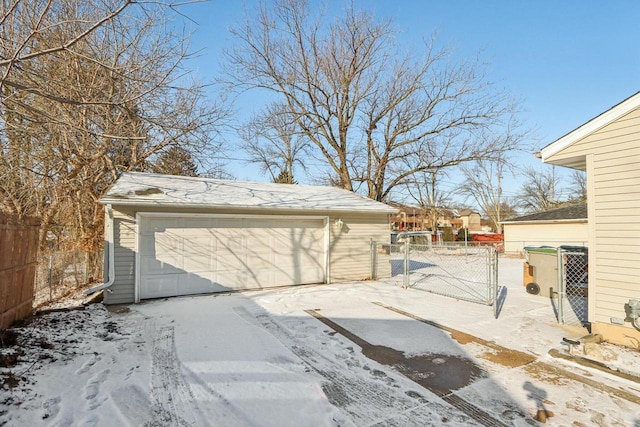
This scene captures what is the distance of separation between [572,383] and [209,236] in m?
6.89

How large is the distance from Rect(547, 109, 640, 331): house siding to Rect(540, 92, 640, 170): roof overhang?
0.07m

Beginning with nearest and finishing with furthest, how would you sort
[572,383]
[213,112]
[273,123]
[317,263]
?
[572,383]
[317,263]
[213,112]
[273,123]

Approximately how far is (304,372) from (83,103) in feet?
13.3

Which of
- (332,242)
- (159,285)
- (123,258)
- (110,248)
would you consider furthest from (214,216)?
(332,242)

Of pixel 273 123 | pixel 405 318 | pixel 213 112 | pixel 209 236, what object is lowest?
pixel 405 318

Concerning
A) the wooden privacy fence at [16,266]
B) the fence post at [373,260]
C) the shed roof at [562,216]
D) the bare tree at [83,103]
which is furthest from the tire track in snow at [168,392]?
the shed roof at [562,216]

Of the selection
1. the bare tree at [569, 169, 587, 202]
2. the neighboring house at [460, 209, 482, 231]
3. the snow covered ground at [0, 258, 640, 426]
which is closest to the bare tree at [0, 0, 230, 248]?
the snow covered ground at [0, 258, 640, 426]

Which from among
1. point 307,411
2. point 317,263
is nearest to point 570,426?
point 307,411

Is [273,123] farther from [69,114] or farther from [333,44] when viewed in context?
[69,114]

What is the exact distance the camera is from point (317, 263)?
9078mm

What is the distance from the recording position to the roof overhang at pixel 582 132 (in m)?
4.21

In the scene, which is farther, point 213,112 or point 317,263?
point 213,112

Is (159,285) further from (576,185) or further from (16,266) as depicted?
(576,185)

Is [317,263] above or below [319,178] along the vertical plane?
below
